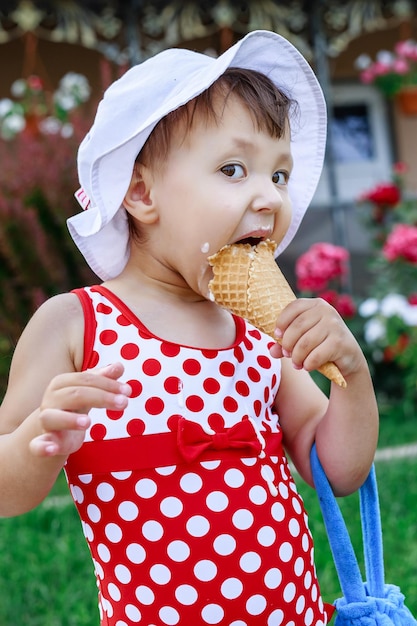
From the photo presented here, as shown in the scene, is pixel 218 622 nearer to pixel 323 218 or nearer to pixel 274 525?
pixel 274 525

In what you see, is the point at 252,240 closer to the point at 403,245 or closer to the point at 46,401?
the point at 46,401

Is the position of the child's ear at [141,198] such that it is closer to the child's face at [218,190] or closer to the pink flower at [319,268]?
the child's face at [218,190]

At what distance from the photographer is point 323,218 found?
27.1 ft

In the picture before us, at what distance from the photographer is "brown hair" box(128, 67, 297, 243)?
5.19 ft

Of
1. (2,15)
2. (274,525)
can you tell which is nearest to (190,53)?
(274,525)

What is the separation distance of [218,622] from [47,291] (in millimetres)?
4020

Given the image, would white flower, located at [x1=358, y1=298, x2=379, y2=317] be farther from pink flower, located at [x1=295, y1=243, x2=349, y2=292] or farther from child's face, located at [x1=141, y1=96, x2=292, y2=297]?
child's face, located at [x1=141, y1=96, x2=292, y2=297]

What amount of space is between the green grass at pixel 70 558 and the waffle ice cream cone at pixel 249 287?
162cm

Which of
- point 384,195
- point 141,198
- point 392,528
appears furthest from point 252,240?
point 384,195

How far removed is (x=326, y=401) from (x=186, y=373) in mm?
328

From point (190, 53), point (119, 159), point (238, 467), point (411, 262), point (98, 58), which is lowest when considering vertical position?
point (411, 262)

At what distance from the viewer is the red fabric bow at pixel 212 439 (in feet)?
4.96

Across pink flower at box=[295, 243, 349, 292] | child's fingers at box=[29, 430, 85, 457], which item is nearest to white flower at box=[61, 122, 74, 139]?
pink flower at box=[295, 243, 349, 292]

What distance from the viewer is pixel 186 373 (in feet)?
5.14
